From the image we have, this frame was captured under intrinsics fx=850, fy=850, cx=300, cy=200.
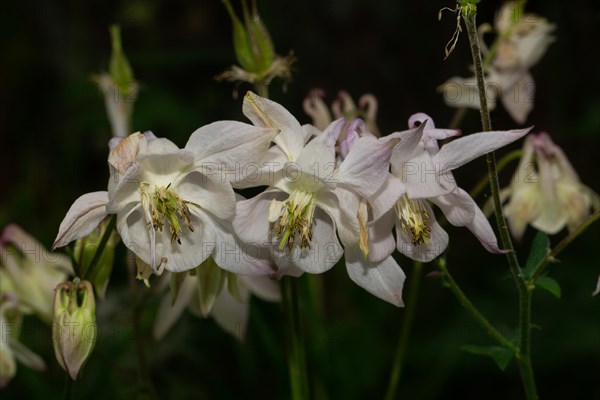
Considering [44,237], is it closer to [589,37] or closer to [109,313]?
[109,313]

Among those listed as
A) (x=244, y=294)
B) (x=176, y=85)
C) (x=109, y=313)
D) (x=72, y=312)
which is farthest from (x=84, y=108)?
(x=72, y=312)

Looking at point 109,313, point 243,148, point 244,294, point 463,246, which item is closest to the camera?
point 243,148

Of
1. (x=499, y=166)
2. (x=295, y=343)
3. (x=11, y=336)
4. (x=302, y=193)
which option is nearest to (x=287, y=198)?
(x=302, y=193)

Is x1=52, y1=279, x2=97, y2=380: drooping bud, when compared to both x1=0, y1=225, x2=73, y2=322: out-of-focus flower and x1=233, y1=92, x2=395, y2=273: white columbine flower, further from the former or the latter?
x1=0, y1=225, x2=73, y2=322: out-of-focus flower

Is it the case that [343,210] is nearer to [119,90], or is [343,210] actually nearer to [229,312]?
[229,312]

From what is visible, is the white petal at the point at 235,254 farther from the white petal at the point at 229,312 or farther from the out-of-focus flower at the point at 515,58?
the out-of-focus flower at the point at 515,58
